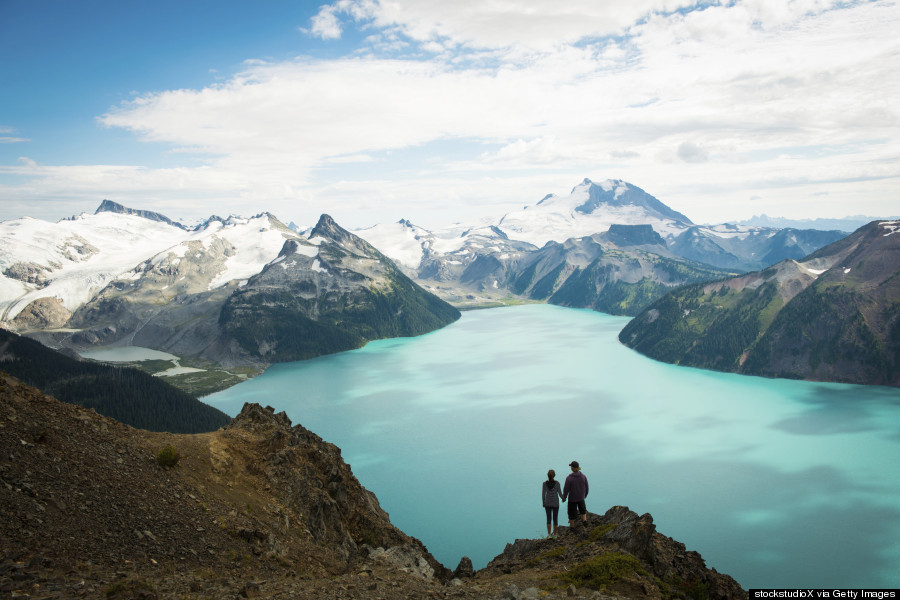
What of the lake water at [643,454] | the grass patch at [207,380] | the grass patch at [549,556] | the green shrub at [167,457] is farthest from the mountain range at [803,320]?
A: the green shrub at [167,457]

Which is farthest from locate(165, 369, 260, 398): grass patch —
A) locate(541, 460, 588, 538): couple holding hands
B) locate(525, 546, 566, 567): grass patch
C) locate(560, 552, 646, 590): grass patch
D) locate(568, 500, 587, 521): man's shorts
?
locate(560, 552, 646, 590): grass patch

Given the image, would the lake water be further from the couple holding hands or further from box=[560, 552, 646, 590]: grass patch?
box=[560, 552, 646, 590]: grass patch

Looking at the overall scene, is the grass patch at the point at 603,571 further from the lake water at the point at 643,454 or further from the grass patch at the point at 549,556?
the lake water at the point at 643,454

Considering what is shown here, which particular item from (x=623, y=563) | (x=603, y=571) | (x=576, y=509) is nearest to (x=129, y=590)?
(x=603, y=571)

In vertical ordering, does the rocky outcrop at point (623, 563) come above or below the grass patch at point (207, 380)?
above

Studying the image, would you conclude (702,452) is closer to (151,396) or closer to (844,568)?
(844,568)

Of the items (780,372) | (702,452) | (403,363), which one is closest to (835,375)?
(780,372)
